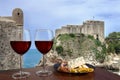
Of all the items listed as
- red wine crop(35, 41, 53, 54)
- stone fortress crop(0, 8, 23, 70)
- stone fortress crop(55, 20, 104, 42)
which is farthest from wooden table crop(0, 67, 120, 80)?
stone fortress crop(55, 20, 104, 42)

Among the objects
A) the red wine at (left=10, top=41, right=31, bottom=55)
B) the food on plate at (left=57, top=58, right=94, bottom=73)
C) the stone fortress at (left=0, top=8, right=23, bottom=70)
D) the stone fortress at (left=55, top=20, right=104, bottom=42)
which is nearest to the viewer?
the red wine at (left=10, top=41, right=31, bottom=55)

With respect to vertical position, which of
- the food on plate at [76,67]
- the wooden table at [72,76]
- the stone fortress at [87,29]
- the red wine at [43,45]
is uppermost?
the stone fortress at [87,29]

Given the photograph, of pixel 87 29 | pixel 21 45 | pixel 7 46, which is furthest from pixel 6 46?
pixel 87 29

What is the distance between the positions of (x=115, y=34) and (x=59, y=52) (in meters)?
9.58

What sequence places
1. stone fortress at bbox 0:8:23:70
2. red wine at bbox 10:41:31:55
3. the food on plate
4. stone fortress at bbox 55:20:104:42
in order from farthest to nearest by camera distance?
stone fortress at bbox 55:20:104:42
stone fortress at bbox 0:8:23:70
the food on plate
red wine at bbox 10:41:31:55

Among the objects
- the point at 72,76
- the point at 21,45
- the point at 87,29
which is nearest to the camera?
the point at 21,45

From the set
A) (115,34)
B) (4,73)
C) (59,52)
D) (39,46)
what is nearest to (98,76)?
(39,46)

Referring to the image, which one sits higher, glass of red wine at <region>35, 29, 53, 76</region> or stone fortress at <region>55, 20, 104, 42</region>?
stone fortress at <region>55, 20, 104, 42</region>

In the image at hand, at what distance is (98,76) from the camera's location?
4.90ft

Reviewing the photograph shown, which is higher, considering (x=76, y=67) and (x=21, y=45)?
(x=21, y=45)

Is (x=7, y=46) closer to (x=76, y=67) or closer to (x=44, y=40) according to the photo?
(x=76, y=67)

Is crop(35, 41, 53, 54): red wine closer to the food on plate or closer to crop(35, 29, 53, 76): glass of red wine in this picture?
crop(35, 29, 53, 76): glass of red wine

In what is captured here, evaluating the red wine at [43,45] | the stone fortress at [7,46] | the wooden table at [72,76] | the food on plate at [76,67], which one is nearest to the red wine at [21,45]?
the red wine at [43,45]

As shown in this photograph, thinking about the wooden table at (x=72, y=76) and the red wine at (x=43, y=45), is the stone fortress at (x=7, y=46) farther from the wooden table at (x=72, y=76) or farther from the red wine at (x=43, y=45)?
the red wine at (x=43, y=45)
